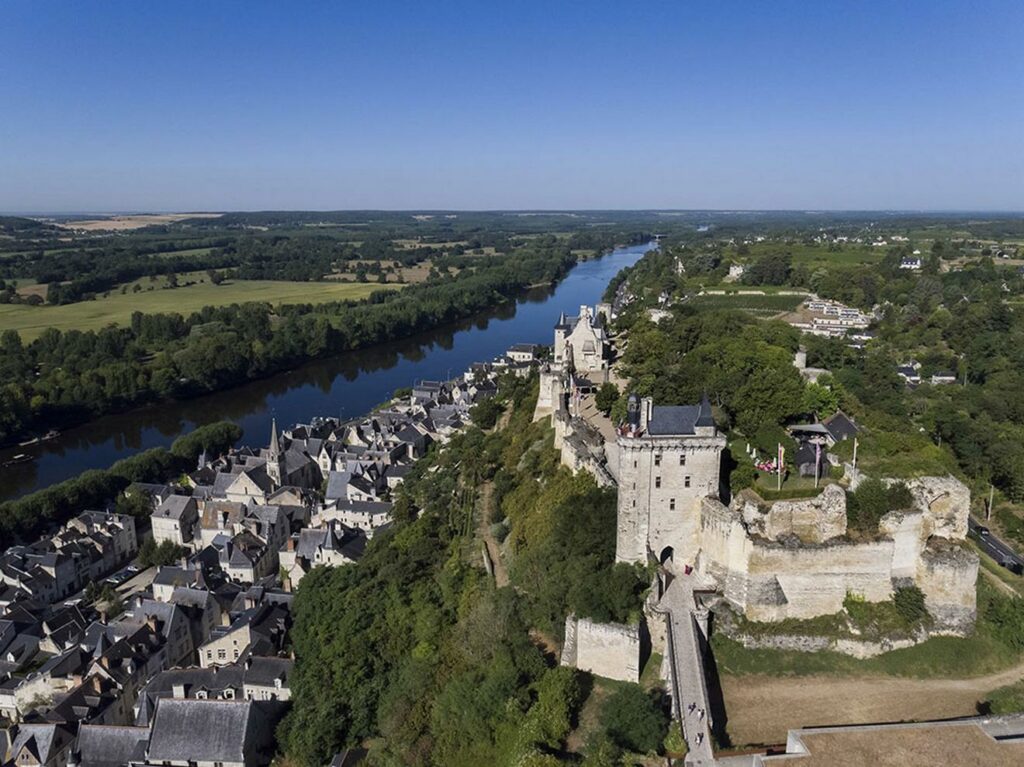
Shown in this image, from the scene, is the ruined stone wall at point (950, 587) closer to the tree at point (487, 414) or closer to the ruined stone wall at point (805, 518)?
the ruined stone wall at point (805, 518)

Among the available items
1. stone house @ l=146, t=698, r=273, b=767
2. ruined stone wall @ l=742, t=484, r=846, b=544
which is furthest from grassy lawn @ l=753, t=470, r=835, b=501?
stone house @ l=146, t=698, r=273, b=767

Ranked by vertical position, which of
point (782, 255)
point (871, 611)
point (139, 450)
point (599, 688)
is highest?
point (782, 255)

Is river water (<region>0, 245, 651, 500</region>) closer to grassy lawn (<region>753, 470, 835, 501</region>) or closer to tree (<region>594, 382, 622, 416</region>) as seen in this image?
tree (<region>594, 382, 622, 416</region>)

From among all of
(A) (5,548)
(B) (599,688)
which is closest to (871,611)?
(B) (599,688)

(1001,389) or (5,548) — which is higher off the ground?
(1001,389)

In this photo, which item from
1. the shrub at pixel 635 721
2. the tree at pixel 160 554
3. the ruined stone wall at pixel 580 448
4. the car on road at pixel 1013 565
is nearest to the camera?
the shrub at pixel 635 721

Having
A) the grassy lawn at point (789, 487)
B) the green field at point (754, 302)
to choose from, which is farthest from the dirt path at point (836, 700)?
the green field at point (754, 302)

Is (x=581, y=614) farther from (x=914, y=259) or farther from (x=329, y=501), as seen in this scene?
(x=914, y=259)
